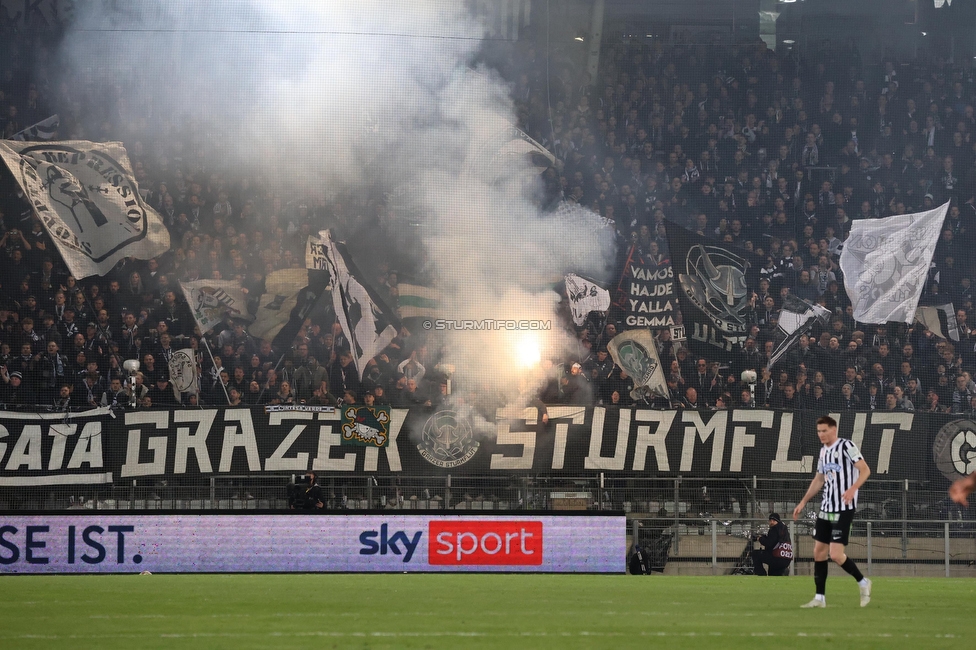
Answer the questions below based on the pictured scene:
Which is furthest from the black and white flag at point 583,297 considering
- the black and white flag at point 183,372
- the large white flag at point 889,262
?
the black and white flag at point 183,372

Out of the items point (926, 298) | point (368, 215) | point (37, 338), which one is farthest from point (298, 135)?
point (926, 298)

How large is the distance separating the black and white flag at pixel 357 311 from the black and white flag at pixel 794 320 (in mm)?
6329

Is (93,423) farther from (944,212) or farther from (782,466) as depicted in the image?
(944,212)

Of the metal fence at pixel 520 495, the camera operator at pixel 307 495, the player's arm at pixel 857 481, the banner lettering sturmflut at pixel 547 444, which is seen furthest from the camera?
the banner lettering sturmflut at pixel 547 444

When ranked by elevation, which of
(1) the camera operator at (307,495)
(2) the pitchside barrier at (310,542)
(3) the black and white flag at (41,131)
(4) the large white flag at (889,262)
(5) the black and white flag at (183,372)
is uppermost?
(3) the black and white flag at (41,131)

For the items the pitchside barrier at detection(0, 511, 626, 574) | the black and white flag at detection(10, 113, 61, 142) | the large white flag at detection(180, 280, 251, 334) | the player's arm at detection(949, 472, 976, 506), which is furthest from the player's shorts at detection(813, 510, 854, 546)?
the black and white flag at detection(10, 113, 61, 142)

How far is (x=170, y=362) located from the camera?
17844 mm

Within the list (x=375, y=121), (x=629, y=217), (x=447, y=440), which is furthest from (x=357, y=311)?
(x=629, y=217)

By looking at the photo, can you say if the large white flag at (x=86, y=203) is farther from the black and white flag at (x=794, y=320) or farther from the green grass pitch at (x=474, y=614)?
the black and white flag at (x=794, y=320)

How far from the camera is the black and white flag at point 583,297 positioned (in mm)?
18406

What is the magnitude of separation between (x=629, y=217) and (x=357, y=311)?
495cm

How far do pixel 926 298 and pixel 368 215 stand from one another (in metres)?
9.49

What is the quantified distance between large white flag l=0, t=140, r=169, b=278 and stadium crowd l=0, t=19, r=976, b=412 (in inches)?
8.5

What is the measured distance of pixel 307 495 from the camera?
14711 millimetres
